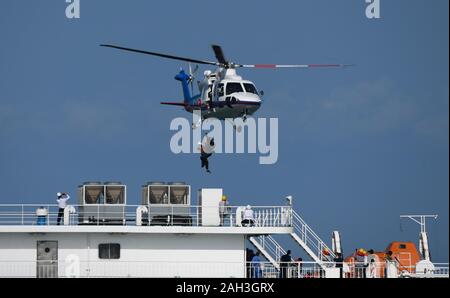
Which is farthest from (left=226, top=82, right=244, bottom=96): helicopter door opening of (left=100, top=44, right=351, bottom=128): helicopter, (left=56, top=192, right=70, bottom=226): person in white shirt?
(left=56, top=192, right=70, bottom=226): person in white shirt

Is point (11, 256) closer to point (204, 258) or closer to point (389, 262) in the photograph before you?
point (204, 258)

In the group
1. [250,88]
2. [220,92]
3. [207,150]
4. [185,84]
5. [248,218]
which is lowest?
[248,218]

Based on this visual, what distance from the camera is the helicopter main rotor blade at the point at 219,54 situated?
252 ft

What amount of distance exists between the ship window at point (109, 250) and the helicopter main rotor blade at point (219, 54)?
31.1 meters

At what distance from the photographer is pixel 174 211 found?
4834 centimetres

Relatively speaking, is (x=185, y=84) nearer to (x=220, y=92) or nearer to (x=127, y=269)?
(x=220, y=92)

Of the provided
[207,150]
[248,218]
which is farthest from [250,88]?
[248,218]

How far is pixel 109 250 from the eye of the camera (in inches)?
1857

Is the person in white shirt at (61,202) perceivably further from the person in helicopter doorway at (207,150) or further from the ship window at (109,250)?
the person in helicopter doorway at (207,150)

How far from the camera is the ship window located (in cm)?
4709

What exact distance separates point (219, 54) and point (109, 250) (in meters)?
32.3

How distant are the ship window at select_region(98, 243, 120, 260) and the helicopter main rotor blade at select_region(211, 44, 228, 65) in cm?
3105

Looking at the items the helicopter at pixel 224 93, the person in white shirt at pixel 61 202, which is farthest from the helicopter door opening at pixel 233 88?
the person in white shirt at pixel 61 202

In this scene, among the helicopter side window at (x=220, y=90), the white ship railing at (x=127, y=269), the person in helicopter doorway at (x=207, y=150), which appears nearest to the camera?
the white ship railing at (x=127, y=269)
